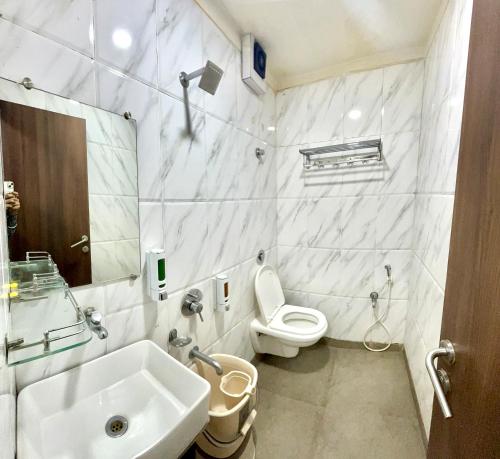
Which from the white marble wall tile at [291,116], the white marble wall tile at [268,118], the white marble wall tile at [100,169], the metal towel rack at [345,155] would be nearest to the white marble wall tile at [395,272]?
the metal towel rack at [345,155]

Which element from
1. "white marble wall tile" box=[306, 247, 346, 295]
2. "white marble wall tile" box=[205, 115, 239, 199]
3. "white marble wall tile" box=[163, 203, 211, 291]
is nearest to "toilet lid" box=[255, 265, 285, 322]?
"white marble wall tile" box=[306, 247, 346, 295]

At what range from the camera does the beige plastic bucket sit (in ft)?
3.72

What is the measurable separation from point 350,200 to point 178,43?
1654 millimetres

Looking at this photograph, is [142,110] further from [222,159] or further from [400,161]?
[400,161]

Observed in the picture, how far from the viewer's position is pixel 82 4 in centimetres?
81

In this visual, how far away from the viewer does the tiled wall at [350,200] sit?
1943mm

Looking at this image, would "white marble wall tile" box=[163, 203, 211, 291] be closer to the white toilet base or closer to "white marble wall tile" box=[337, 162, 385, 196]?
the white toilet base

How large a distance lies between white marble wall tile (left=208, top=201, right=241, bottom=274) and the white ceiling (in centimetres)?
108

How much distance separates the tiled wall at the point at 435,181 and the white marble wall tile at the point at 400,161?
0.08 m

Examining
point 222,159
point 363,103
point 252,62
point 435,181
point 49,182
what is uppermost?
point 252,62

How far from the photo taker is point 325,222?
2195 mm

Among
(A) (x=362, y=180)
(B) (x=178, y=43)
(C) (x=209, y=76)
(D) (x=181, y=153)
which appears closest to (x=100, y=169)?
(D) (x=181, y=153)

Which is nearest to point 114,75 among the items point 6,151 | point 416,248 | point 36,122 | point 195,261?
point 36,122

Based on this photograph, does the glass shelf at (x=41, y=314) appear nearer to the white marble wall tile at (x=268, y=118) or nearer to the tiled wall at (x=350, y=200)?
the white marble wall tile at (x=268, y=118)
